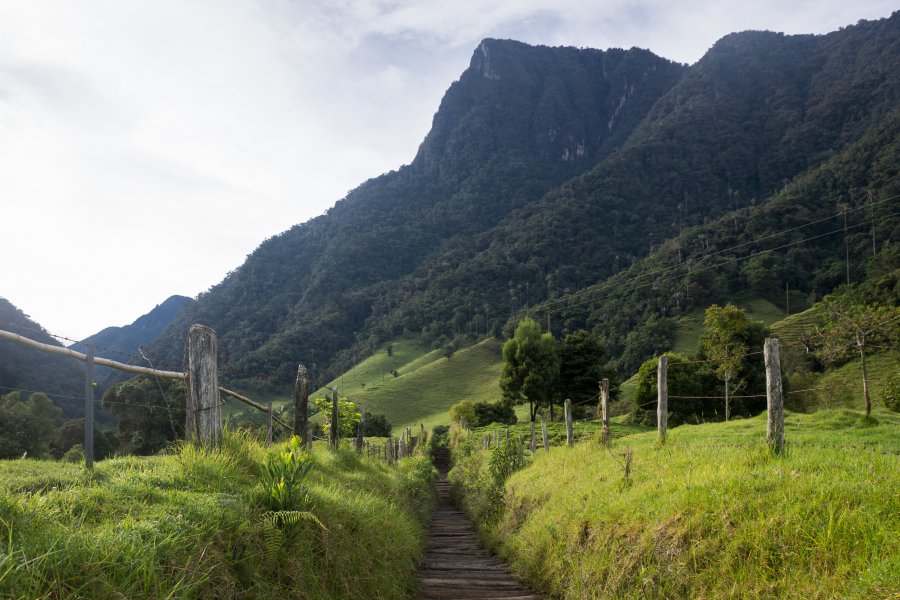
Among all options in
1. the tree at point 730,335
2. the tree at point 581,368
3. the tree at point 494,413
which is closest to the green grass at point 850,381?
the tree at point 730,335

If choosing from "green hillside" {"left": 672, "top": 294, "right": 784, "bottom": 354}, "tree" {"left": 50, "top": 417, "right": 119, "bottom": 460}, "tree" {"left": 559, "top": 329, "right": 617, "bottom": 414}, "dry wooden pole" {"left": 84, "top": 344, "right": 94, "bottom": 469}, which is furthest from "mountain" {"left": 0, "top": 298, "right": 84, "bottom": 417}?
"green hillside" {"left": 672, "top": 294, "right": 784, "bottom": 354}

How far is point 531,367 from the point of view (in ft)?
149

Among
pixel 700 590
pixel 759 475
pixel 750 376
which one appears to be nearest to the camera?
pixel 700 590

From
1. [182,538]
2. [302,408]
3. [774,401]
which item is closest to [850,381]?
[774,401]

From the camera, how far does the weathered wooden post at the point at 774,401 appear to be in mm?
6855

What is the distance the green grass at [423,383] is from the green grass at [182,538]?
56.0m

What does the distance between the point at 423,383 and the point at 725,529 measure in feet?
261

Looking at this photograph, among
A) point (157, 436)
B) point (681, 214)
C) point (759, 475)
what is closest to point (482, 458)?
point (759, 475)

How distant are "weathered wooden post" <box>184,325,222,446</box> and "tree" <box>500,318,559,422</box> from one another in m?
39.7

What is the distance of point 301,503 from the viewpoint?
16.8ft

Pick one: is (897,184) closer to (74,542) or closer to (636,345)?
(636,345)

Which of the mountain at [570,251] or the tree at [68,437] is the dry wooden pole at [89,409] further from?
the mountain at [570,251]

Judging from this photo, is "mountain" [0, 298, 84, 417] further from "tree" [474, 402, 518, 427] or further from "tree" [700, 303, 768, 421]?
"tree" [700, 303, 768, 421]

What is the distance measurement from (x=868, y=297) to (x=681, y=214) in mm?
120723
